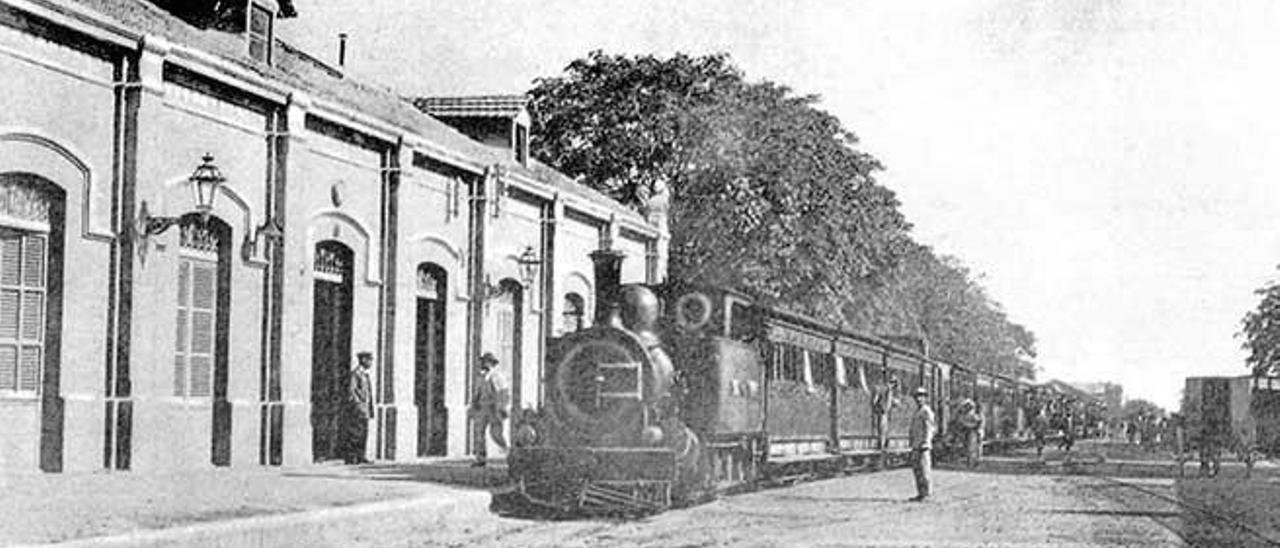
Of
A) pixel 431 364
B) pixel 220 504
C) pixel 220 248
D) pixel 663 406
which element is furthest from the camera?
pixel 431 364

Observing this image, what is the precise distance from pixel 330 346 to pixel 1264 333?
49.8 m

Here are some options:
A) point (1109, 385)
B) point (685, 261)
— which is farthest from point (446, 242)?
point (1109, 385)

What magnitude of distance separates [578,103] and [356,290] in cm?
2480

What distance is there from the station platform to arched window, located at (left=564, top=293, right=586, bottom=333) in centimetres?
1303

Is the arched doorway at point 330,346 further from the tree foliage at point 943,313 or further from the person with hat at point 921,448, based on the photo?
the tree foliage at point 943,313

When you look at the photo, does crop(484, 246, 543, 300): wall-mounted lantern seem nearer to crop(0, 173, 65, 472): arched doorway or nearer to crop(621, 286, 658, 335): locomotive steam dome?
crop(621, 286, 658, 335): locomotive steam dome

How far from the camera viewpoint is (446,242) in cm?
2553

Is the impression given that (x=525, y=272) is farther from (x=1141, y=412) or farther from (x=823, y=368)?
(x=1141, y=412)

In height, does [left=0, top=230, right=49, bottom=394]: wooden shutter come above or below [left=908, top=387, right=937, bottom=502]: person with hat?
above

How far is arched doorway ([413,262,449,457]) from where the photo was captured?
2552 centimetres

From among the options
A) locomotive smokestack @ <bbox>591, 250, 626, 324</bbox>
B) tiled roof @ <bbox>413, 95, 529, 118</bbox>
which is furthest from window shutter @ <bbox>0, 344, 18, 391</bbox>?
tiled roof @ <bbox>413, 95, 529, 118</bbox>

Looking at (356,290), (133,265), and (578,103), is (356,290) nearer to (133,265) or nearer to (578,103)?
(133,265)

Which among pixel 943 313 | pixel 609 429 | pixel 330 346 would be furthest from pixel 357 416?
pixel 943 313

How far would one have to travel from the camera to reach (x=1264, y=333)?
209ft
